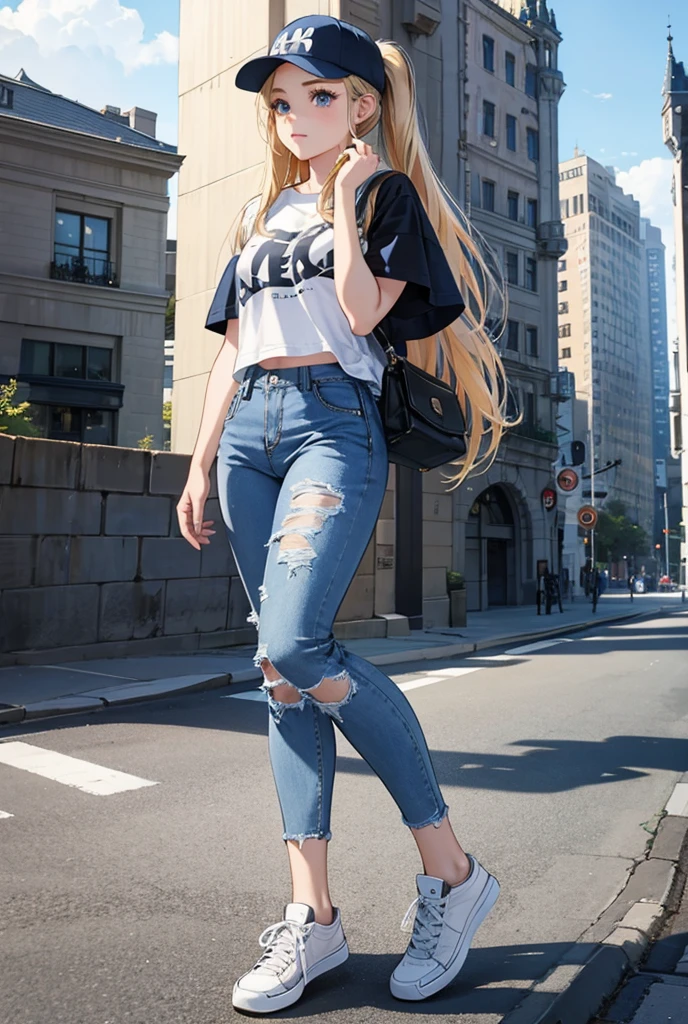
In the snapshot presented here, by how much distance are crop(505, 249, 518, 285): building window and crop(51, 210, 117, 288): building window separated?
16.3 meters

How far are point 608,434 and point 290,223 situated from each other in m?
132

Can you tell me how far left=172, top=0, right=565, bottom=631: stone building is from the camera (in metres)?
18.6

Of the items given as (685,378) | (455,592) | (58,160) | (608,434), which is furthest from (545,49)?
(608,434)

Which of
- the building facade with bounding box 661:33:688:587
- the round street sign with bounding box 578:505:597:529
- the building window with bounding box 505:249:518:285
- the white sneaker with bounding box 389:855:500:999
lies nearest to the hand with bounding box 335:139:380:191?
the white sneaker with bounding box 389:855:500:999

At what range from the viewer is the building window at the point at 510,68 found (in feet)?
137

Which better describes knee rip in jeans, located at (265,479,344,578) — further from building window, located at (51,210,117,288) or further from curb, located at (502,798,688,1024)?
building window, located at (51,210,117,288)

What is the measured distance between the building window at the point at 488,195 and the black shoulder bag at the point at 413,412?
3856cm

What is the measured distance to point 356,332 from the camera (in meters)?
2.44

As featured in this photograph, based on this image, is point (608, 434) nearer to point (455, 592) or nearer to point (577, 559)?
point (577, 559)

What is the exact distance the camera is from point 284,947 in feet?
7.72

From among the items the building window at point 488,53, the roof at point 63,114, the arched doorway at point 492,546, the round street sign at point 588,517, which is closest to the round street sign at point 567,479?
the round street sign at point 588,517

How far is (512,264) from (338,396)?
40.0m

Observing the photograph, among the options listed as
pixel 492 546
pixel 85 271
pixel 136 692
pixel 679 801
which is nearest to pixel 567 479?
pixel 492 546

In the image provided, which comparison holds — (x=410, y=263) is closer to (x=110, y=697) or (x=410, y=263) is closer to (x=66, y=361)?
(x=110, y=697)
